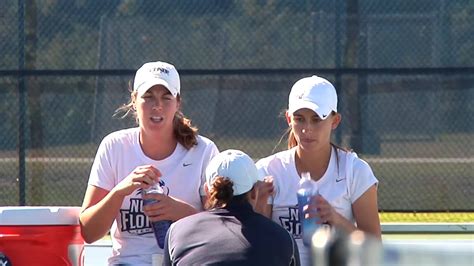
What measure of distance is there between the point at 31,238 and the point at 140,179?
53cm

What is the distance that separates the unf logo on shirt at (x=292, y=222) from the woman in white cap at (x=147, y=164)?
351 mm

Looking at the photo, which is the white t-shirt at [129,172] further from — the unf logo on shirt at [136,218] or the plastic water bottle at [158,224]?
the plastic water bottle at [158,224]

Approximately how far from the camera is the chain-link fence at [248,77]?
8.25m

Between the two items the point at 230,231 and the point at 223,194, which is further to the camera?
the point at 223,194

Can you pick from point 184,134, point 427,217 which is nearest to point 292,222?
point 184,134

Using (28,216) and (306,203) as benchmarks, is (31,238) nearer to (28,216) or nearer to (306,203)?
(28,216)

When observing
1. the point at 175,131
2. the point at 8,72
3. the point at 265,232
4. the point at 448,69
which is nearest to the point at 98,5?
the point at 8,72

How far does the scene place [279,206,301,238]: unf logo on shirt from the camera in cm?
421

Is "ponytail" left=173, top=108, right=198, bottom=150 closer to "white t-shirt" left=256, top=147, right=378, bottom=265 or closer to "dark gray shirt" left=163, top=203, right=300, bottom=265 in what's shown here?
"white t-shirt" left=256, top=147, right=378, bottom=265

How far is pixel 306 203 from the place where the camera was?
4.02m

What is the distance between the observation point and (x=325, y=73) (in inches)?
320

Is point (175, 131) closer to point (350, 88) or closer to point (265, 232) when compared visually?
point (265, 232)

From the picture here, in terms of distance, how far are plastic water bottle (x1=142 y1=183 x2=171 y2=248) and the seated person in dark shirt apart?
1.23 ft

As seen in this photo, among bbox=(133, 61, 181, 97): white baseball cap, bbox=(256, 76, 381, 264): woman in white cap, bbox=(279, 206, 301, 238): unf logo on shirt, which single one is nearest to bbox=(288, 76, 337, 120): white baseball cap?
bbox=(256, 76, 381, 264): woman in white cap
